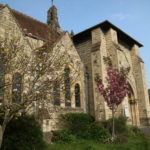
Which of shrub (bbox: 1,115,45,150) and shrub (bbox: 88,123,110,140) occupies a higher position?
shrub (bbox: 1,115,45,150)

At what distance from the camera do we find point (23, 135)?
7.09 meters

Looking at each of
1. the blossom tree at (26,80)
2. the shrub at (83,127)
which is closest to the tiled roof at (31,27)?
the shrub at (83,127)

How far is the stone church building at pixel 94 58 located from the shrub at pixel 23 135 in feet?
7.61

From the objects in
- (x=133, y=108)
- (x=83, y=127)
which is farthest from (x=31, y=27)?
(x=133, y=108)

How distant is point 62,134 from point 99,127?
107 inches

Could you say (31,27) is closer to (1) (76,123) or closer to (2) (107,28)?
(2) (107,28)

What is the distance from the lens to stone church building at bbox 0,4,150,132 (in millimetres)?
12105

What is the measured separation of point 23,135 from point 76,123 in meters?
6.02

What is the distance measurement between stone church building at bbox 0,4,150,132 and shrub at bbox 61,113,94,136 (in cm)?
82

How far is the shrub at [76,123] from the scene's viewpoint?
1228 cm

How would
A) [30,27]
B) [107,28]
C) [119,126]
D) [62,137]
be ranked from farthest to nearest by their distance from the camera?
[107,28]
[30,27]
[119,126]
[62,137]

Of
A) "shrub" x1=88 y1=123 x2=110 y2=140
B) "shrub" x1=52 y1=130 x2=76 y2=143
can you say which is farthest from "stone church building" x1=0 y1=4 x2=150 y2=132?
"shrub" x1=88 y1=123 x2=110 y2=140

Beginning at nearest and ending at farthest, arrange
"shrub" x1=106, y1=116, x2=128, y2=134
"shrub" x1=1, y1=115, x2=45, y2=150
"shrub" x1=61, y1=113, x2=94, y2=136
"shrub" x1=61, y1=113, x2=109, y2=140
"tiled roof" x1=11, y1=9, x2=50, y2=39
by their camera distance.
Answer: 1. "shrub" x1=1, y1=115, x2=45, y2=150
2. "shrub" x1=61, y1=113, x2=109, y2=140
3. "shrub" x1=61, y1=113, x2=94, y2=136
4. "shrub" x1=106, y1=116, x2=128, y2=134
5. "tiled roof" x1=11, y1=9, x2=50, y2=39

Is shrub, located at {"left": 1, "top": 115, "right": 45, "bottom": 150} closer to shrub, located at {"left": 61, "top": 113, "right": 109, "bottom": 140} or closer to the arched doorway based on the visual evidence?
shrub, located at {"left": 61, "top": 113, "right": 109, "bottom": 140}
